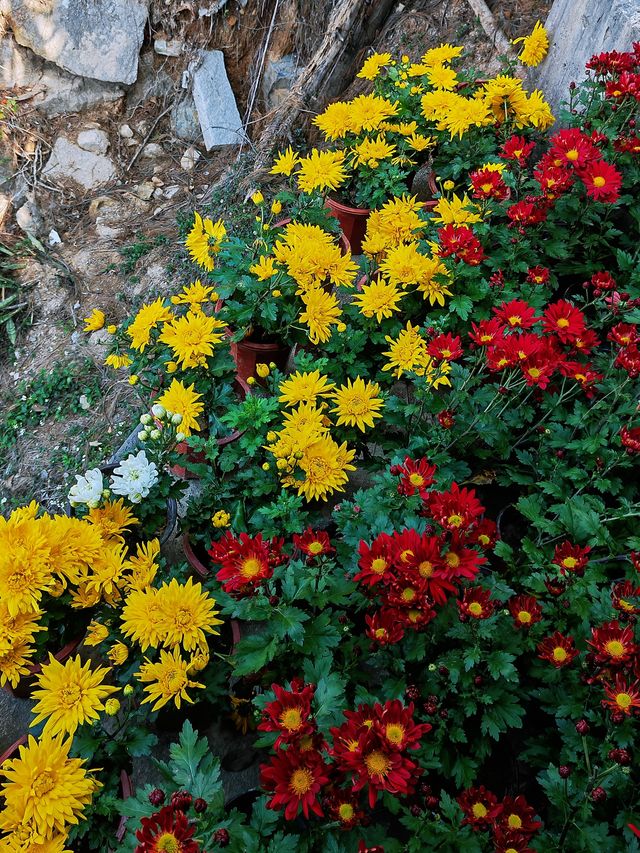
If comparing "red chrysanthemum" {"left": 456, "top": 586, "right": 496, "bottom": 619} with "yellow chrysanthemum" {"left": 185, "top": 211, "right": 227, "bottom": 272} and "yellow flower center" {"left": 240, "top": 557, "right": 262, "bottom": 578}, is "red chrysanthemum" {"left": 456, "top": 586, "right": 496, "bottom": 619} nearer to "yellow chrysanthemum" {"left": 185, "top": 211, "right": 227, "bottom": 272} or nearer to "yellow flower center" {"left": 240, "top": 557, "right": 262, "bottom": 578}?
"yellow flower center" {"left": 240, "top": 557, "right": 262, "bottom": 578}

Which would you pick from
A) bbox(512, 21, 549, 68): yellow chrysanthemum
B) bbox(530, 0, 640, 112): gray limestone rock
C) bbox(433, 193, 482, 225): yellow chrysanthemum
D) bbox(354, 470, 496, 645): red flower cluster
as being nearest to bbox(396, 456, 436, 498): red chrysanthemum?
bbox(354, 470, 496, 645): red flower cluster

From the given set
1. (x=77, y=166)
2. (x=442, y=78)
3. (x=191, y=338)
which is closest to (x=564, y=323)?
(x=191, y=338)

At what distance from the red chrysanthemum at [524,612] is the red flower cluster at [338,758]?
0.41 meters

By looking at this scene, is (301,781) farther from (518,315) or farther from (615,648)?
(518,315)

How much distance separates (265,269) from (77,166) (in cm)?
332

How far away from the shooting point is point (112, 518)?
65.6 inches

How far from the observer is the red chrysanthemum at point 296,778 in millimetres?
1066

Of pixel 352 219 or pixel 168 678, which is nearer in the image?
pixel 168 678

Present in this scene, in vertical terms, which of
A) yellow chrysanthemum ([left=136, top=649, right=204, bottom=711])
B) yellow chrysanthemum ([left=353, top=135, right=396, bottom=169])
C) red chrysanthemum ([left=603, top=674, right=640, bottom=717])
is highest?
yellow chrysanthemum ([left=353, top=135, right=396, bottom=169])

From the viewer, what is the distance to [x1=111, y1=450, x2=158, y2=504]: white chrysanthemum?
1.63 metres

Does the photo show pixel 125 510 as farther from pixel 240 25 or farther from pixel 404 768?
pixel 240 25

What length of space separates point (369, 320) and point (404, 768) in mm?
1510

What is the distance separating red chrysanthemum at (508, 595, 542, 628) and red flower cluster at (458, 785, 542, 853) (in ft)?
1.18

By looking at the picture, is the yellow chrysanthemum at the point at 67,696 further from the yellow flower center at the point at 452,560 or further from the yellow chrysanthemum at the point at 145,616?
the yellow flower center at the point at 452,560
